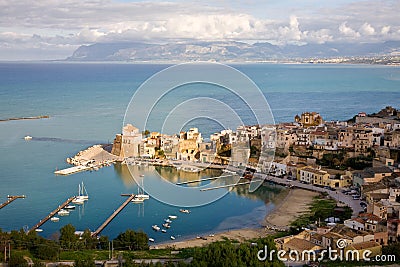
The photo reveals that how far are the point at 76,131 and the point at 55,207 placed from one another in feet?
23.7

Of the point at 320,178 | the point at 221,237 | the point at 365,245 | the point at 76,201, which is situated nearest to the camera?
the point at 365,245

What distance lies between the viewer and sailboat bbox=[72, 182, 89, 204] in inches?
307

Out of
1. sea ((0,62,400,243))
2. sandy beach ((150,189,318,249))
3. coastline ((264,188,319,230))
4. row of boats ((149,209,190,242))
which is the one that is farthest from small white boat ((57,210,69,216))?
coastline ((264,188,319,230))

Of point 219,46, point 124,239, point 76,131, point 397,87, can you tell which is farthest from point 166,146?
point 397,87

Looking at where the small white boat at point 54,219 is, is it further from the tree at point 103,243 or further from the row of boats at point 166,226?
the tree at point 103,243

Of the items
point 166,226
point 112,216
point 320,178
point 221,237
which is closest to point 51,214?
point 112,216

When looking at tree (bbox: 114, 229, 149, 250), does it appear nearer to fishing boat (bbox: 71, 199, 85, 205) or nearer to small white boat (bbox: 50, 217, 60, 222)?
small white boat (bbox: 50, 217, 60, 222)

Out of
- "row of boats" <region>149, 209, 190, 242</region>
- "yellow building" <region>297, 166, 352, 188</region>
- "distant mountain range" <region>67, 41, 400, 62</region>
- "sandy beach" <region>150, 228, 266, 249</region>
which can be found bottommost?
"sandy beach" <region>150, 228, 266, 249</region>

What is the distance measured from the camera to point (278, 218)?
7066 millimetres

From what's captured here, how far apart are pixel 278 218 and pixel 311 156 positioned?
3.46 m

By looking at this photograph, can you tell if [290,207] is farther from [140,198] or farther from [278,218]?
[140,198]

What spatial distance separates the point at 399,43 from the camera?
74562mm

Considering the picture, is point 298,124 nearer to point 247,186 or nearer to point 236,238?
point 247,186

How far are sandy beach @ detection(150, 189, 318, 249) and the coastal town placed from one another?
227 mm
